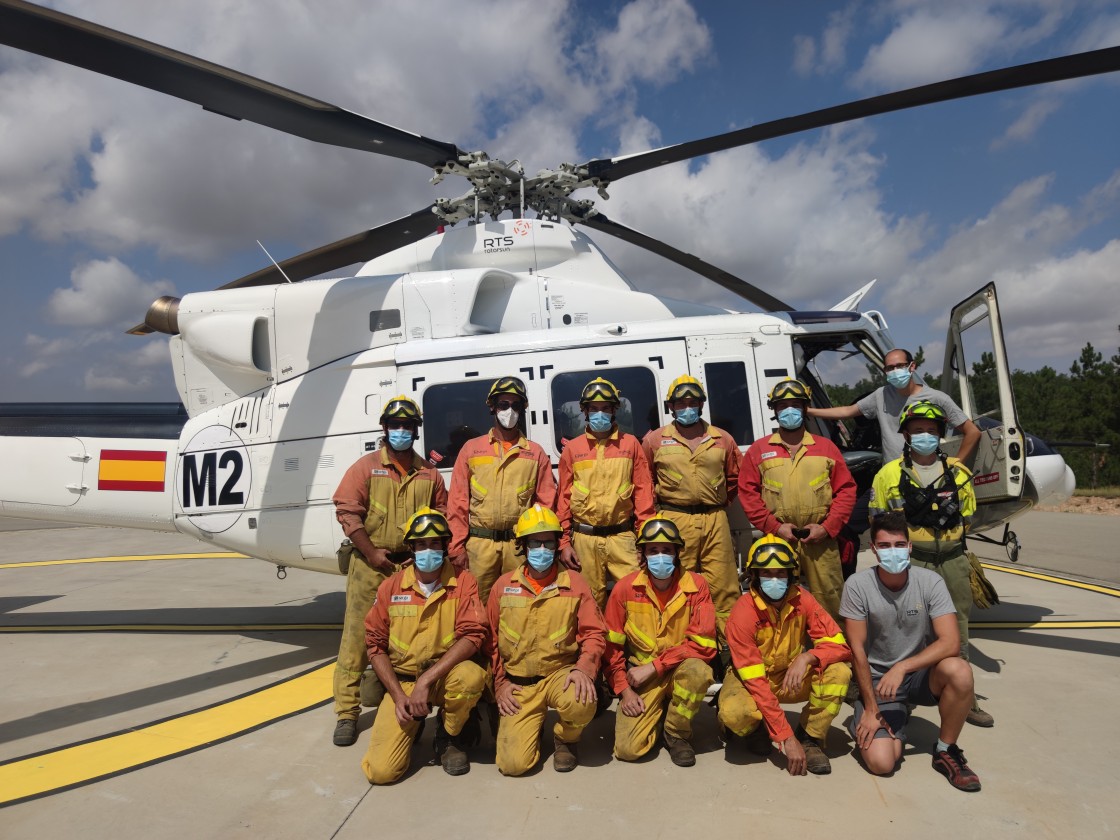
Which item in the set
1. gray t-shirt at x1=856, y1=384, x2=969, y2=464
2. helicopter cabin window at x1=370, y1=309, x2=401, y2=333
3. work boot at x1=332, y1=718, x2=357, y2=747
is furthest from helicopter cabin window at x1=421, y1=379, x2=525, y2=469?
gray t-shirt at x1=856, y1=384, x2=969, y2=464

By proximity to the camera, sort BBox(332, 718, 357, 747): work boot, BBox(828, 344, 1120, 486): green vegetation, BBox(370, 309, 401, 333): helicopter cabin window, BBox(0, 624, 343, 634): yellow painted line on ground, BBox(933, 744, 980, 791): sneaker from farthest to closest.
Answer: BBox(828, 344, 1120, 486): green vegetation, BBox(0, 624, 343, 634): yellow painted line on ground, BBox(370, 309, 401, 333): helicopter cabin window, BBox(332, 718, 357, 747): work boot, BBox(933, 744, 980, 791): sneaker

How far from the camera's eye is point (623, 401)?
538 cm

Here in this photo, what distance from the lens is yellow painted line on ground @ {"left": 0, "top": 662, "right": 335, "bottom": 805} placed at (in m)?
3.42

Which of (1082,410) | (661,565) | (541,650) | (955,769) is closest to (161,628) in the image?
(541,650)

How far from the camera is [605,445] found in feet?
14.2

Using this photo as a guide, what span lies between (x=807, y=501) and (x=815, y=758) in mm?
1503

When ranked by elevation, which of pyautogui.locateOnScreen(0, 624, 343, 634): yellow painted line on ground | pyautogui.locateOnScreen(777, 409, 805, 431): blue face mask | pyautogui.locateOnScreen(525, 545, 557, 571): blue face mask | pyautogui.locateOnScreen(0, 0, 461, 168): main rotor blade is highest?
pyautogui.locateOnScreen(0, 0, 461, 168): main rotor blade

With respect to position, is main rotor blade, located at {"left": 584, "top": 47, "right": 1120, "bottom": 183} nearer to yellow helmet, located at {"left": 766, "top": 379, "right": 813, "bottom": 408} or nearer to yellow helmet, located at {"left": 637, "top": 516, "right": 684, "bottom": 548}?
yellow helmet, located at {"left": 766, "top": 379, "right": 813, "bottom": 408}

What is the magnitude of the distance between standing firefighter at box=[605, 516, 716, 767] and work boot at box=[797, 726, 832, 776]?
0.57 metres

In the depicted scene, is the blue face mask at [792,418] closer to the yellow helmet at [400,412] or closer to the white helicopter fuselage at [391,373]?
the white helicopter fuselage at [391,373]

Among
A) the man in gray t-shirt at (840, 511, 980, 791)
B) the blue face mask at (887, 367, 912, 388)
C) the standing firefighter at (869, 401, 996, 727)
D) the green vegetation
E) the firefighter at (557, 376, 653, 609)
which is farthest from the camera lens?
the green vegetation

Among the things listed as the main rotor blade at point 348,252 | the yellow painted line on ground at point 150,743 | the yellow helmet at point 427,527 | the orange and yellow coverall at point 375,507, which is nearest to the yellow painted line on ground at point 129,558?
the main rotor blade at point 348,252

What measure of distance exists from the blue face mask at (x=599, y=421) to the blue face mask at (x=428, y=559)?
1.29m

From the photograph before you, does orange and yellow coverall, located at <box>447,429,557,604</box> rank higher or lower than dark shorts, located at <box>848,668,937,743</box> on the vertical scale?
higher
